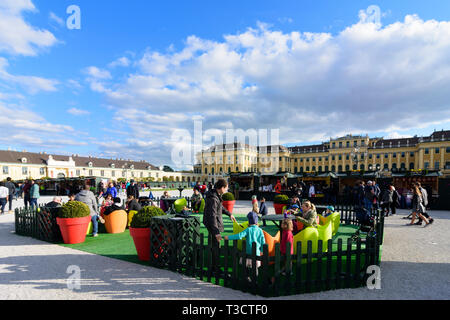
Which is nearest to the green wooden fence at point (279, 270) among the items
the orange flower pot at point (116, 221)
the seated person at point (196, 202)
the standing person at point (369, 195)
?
the orange flower pot at point (116, 221)

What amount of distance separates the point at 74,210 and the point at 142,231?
2.94 meters

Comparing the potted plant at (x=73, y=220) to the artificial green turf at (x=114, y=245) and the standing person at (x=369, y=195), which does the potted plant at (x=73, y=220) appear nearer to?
the artificial green turf at (x=114, y=245)

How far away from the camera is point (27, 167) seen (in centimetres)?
7150

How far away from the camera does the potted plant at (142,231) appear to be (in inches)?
221

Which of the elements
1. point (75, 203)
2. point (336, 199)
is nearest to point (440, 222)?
point (336, 199)

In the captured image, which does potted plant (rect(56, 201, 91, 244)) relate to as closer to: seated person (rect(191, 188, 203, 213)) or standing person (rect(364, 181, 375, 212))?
seated person (rect(191, 188, 203, 213))

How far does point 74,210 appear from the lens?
7.08 metres

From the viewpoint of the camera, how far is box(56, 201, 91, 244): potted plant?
7.08m

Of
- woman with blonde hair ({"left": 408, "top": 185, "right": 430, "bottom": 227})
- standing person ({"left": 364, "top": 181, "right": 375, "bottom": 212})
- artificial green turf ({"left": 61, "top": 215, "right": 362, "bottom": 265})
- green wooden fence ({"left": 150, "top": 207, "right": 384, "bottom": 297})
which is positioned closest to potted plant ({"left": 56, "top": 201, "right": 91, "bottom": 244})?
artificial green turf ({"left": 61, "top": 215, "right": 362, "bottom": 265})

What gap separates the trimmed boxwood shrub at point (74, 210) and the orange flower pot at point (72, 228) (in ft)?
0.41

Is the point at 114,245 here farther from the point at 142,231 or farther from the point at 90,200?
the point at 142,231
